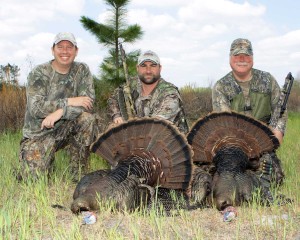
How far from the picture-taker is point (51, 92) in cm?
600

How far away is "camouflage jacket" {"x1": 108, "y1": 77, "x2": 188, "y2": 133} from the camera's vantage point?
5.48 meters

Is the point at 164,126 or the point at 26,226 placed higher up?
the point at 164,126

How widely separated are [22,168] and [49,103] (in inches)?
35.5

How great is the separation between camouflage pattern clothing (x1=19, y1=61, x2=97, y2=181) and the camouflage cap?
1.97 meters

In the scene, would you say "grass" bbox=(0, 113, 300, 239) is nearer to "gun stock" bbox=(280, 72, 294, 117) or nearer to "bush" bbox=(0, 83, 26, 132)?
"gun stock" bbox=(280, 72, 294, 117)

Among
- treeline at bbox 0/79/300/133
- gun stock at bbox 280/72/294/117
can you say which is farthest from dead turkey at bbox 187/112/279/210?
treeline at bbox 0/79/300/133

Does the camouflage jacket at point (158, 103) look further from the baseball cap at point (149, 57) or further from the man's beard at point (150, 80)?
the baseball cap at point (149, 57)

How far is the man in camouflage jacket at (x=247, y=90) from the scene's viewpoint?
591cm

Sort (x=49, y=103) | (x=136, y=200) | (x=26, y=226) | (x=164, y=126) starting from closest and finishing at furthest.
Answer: (x=26, y=226) → (x=136, y=200) → (x=164, y=126) → (x=49, y=103)

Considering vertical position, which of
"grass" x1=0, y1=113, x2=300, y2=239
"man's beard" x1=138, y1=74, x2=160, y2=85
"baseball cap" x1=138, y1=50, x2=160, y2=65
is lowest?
"grass" x1=0, y1=113, x2=300, y2=239

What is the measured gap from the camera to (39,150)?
579cm

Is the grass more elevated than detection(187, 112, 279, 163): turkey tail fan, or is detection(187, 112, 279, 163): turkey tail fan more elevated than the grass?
detection(187, 112, 279, 163): turkey tail fan

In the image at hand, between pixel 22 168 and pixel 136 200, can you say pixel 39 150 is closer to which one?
pixel 22 168

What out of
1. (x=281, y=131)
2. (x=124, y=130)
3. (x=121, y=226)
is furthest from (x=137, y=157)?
(x=281, y=131)
